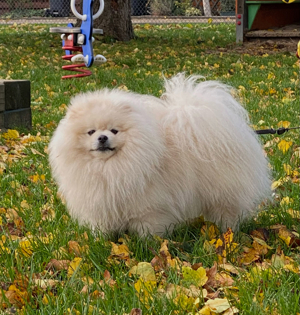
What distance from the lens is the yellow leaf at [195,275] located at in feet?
8.09

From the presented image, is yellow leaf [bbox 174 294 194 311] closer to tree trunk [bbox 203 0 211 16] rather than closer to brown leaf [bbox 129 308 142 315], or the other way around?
brown leaf [bbox 129 308 142 315]

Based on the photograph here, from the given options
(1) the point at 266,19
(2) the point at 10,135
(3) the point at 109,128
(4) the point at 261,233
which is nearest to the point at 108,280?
(3) the point at 109,128

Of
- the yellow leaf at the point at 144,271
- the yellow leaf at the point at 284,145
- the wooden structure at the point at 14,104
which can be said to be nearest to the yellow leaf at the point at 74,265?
the yellow leaf at the point at 144,271

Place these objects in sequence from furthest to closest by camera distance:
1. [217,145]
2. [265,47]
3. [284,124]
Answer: [265,47] < [284,124] < [217,145]

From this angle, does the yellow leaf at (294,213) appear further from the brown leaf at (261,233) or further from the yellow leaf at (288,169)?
the yellow leaf at (288,169)

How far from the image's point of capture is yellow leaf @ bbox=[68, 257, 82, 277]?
265 centimetres

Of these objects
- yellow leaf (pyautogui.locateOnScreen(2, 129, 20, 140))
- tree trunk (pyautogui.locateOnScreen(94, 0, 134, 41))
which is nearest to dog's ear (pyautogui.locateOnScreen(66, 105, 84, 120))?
yellow leaf (pyautogui.locateOnScreen(2, 129, 20, 140))

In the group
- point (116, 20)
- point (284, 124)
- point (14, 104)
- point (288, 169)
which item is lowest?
point (288, 169)

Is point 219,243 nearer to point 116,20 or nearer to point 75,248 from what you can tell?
point 75,248

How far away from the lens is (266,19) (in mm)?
13250

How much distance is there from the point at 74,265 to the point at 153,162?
0.65 m

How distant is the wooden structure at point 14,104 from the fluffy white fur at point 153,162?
2764 millimetres

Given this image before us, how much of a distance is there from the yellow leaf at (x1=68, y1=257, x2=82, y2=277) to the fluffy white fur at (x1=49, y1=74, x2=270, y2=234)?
0.31 meters

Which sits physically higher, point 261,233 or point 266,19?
point 266,19
